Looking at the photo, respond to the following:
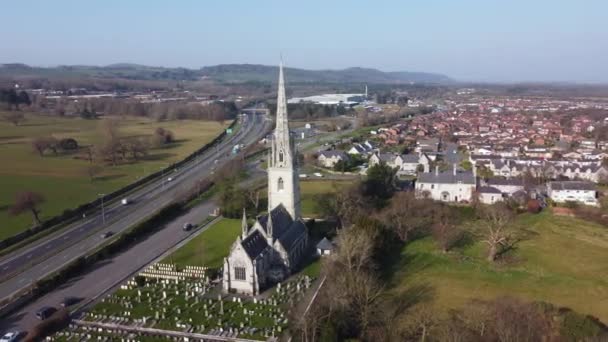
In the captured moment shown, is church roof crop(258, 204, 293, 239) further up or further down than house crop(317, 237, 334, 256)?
further up

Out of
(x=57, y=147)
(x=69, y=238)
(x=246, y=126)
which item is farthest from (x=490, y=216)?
(x=246, y=126)

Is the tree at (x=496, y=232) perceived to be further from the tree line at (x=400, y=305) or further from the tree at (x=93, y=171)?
the tree at (x=93, y=171)

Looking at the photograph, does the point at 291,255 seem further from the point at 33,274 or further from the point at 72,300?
the point at 33,274

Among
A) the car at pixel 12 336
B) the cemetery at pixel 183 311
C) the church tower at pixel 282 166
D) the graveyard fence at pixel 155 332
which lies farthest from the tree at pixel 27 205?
the church tower at pixel 282 166

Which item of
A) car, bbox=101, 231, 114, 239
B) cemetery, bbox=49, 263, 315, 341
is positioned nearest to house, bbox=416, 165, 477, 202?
cemetery, bbox=49, 263, 315, 341

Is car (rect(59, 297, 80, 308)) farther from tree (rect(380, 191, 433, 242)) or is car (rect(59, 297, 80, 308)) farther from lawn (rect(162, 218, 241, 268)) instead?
tree (rect(380, 191, 433, 242))

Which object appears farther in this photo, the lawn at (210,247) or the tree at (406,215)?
the tree at (406,215)
